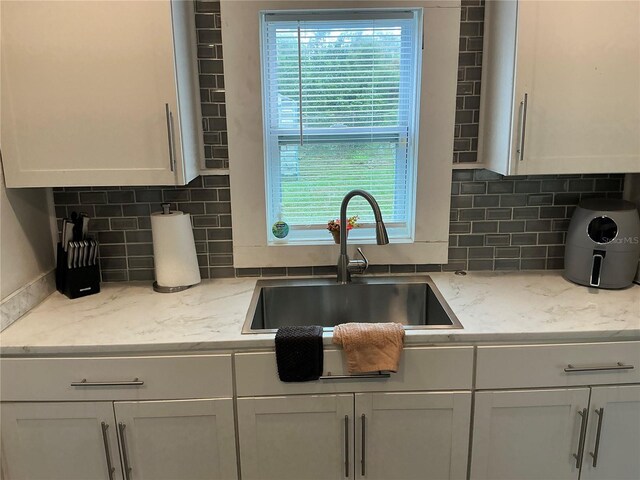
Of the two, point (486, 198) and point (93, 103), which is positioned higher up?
point (93, 103)

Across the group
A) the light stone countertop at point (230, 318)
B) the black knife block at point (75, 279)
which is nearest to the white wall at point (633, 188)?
the light stone countertop at point (230, 318)

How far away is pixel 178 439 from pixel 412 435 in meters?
0.78

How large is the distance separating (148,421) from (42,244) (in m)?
0.85

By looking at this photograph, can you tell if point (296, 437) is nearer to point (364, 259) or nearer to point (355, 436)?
point (355, 436)

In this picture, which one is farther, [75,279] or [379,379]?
[75,279]

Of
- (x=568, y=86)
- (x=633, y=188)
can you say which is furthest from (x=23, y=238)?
(x=633, y=188)

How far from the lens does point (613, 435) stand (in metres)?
1.72

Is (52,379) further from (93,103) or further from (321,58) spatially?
(321,58)

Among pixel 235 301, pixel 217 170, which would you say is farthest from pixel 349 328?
pixel 217 170

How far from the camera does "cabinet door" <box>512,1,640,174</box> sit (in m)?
1.69

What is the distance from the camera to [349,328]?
161 cm

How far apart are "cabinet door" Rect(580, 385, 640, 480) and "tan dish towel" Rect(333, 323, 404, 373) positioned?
69cm

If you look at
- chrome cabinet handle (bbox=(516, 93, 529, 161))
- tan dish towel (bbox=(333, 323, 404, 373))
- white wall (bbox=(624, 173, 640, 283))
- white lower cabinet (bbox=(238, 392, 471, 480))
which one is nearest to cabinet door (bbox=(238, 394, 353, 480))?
white lower cabinet (bbox=(238, 392, 471, 480))

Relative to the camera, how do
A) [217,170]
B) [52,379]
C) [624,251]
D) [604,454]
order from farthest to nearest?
1. [217,170]
2. [624,251]
3. [604,454]
4. [52,379]
